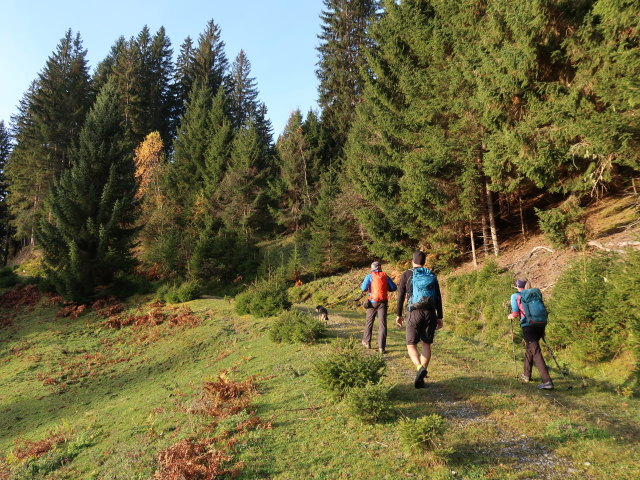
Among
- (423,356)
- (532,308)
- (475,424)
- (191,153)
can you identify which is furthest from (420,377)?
(191,153)

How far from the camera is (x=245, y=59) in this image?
185 ft

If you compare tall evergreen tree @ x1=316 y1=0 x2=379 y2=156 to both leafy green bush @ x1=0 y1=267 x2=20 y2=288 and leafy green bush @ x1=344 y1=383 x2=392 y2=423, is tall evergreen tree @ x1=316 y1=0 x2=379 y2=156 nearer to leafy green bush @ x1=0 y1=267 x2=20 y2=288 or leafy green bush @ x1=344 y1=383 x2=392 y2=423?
leafy green bush @ x1=0 y1=267 x2=20 y2=288

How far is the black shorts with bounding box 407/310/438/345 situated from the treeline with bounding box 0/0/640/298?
7.92 metres

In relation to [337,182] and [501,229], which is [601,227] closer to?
[501,229]

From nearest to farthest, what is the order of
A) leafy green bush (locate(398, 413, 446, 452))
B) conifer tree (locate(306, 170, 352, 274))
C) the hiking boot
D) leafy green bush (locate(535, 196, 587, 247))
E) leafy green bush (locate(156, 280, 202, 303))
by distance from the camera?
leafy green bush (locate(398, 413, 446, 452))
the hiking boot
leafy green bush (locate(535, 196, 587, 247))
leafy green bush (locate(156, 280, 202, 303))
conifer tree (locate(306, 170, 352, 274))

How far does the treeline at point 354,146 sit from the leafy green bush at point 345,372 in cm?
919

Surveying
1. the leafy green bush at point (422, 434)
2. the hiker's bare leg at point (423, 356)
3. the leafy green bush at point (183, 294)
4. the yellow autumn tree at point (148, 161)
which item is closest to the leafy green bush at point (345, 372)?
the hiker's bare leg at point (423, 356)

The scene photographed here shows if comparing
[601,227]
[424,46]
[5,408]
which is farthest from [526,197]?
[5,408]

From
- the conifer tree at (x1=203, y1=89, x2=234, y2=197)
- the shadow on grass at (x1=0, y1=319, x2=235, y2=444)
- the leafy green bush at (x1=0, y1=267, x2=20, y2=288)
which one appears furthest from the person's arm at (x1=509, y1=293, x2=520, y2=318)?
the conifer tree at (x1=203, y1=89, x2=234, y2=197)

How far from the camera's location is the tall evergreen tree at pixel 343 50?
38750mm

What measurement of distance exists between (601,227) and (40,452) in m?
16.3

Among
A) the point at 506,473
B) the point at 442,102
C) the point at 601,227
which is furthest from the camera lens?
the point at 442,102

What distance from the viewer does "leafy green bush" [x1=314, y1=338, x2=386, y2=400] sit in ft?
17.0

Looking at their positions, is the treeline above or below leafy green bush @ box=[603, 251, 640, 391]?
above
